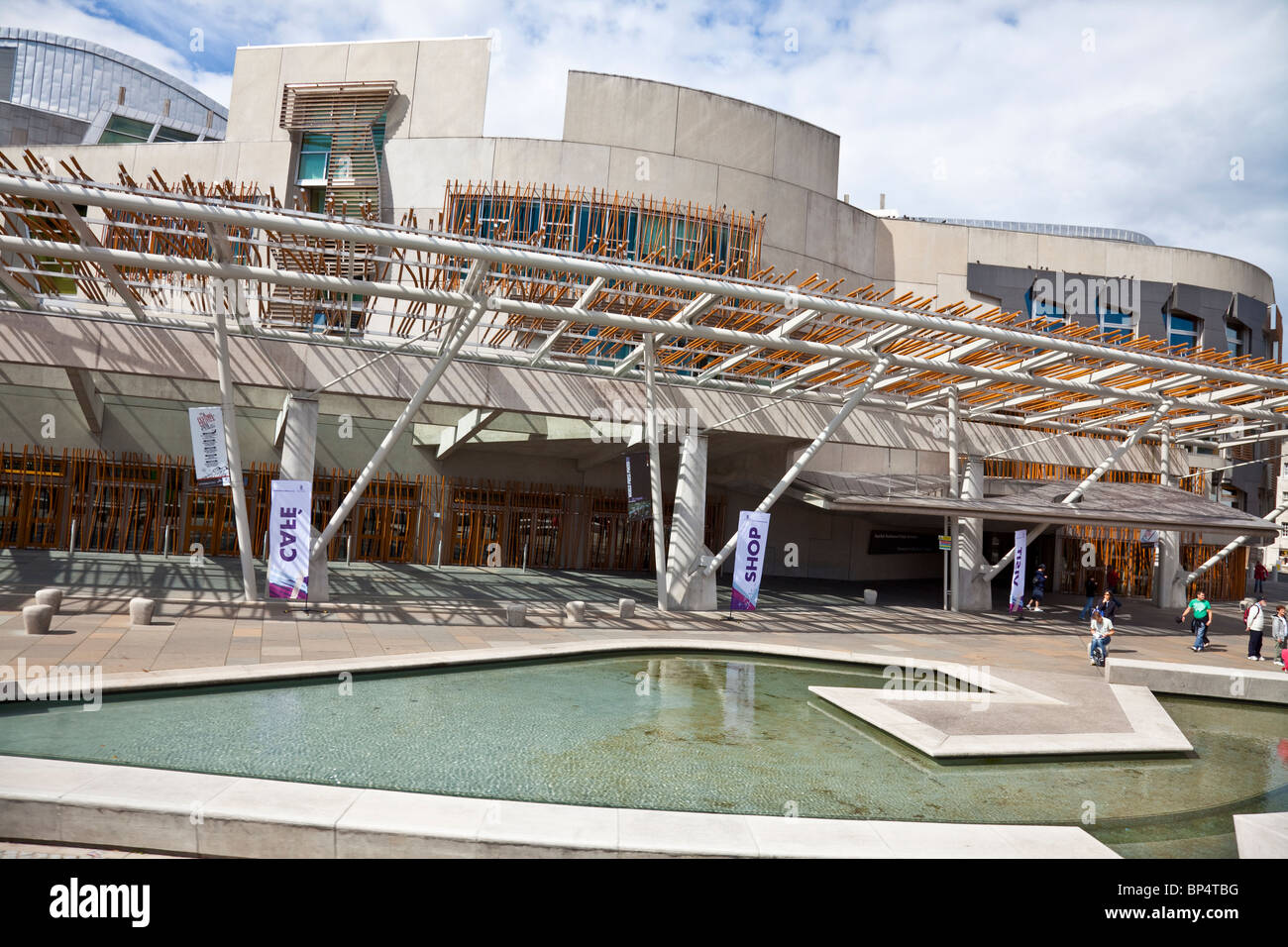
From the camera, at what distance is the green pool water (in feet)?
22.8

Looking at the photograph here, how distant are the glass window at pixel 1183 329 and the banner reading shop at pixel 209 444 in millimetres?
36581

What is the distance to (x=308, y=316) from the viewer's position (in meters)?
22.1

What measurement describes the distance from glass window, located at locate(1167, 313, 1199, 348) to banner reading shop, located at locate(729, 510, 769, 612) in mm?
27520

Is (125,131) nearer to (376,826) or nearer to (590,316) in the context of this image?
(590,316)

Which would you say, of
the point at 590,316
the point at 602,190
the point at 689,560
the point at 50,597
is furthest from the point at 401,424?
the point at 602,190

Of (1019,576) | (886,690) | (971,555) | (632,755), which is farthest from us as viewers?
(971,555)

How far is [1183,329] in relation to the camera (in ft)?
116

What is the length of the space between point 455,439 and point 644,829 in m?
21.0

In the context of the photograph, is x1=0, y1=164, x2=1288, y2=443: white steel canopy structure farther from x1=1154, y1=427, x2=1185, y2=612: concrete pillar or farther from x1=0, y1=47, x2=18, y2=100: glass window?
x1=0, y1=47, x2=18, y2=100: glass window

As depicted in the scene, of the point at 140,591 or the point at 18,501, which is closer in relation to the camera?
the point at 140,591

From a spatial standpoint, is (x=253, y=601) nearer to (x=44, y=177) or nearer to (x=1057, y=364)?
(x=44, y=177)

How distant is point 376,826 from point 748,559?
12.7m
